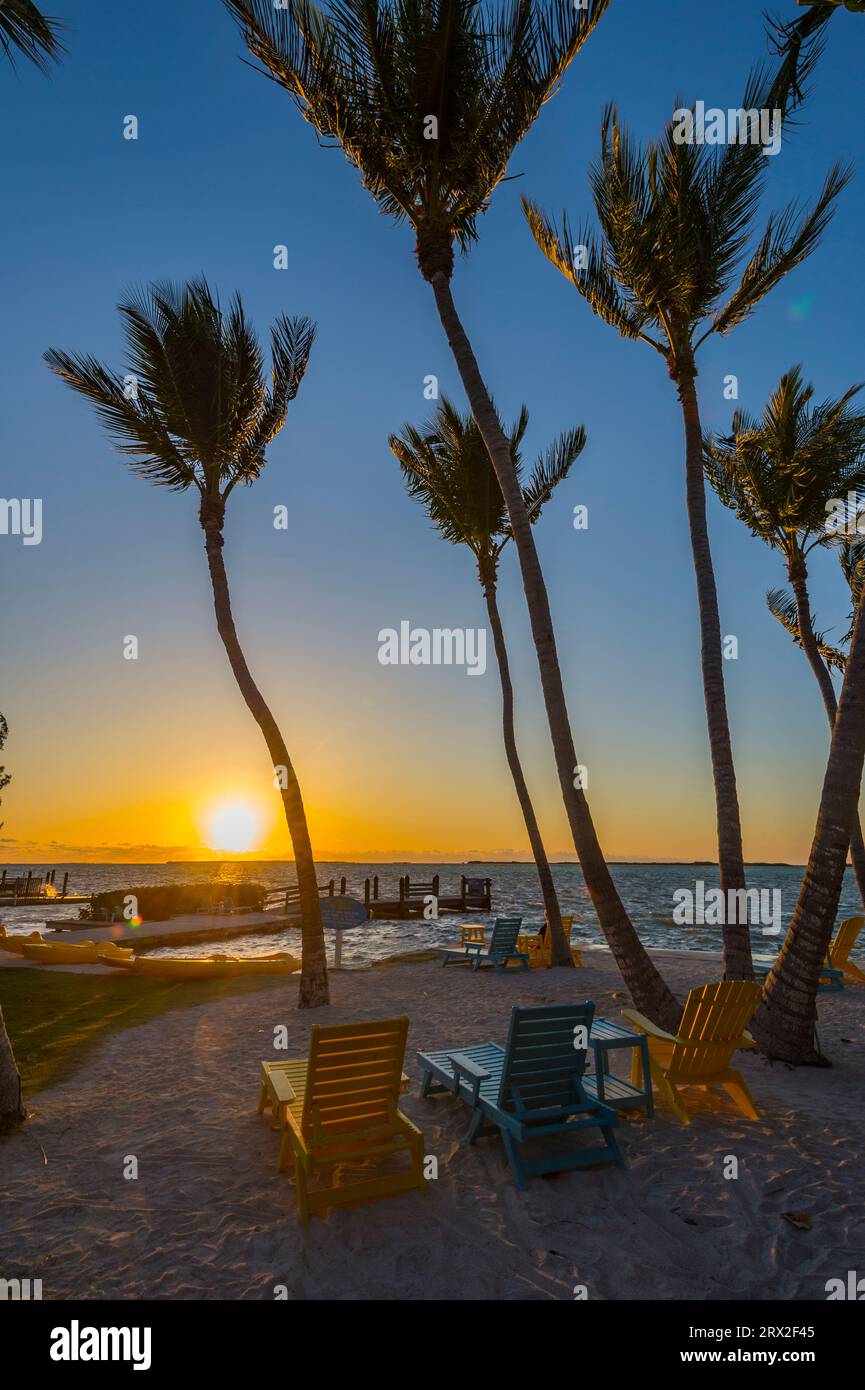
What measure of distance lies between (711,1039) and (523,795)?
1168cm

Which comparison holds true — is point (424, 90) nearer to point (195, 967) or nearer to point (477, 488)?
point (477, 488)

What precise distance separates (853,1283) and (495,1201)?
A: 203cm

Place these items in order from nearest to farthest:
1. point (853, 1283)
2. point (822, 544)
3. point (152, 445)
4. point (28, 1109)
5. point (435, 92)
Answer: point (853, 1283) → point (28, 1109) → point (435, 92) → point (152, 445) → point (822, 544)

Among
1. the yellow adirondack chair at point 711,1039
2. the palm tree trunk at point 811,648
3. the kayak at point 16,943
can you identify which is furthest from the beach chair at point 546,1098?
the kayak at point 16,943

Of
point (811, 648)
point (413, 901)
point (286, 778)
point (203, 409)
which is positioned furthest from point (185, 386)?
point (413, 901)

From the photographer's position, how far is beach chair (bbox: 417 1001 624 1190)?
4676mm

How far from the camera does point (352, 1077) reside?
4488 millimetres

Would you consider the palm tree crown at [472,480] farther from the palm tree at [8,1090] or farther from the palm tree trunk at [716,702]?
the palm tree at [8,1090]

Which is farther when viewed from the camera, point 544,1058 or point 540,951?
point 540,951

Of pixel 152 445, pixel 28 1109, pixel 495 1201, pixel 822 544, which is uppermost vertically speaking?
pixel 152 445

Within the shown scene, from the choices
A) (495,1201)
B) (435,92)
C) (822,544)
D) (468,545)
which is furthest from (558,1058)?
(468,545)

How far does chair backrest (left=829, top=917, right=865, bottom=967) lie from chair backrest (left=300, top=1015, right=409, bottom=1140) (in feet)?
37.9

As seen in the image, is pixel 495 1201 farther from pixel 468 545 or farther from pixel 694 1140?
pixel 468 545

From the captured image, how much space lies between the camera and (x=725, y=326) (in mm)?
10547
